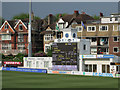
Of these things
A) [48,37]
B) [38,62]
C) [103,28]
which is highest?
[103,28]

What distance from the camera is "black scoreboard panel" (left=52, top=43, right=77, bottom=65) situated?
5816cm

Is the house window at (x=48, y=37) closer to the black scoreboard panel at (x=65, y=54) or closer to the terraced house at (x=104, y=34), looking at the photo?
the terraced house at (x=104, y=34)

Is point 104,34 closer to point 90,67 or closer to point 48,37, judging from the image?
point 48,37

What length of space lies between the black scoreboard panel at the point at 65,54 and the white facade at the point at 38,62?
505 centimetres

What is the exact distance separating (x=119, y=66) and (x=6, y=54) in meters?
45.7

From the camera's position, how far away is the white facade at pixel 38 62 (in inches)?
2568

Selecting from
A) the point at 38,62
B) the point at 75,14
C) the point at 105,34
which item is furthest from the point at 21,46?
the point at 38,62

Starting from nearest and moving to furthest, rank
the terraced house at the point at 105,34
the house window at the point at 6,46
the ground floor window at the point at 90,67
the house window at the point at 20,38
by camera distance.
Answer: the ground floor window at the point at 90,67, the terraced house at the point at 105,34, the house window at the point at 20,38, the house window at the point at 6,46

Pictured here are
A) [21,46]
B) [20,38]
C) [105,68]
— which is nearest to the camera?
[105,68]

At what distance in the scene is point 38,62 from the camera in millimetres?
66812

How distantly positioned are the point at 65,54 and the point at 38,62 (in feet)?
31.9

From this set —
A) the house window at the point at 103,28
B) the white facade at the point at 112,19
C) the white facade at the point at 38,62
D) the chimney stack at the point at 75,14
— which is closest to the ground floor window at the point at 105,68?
the white facade at the point at 38,62

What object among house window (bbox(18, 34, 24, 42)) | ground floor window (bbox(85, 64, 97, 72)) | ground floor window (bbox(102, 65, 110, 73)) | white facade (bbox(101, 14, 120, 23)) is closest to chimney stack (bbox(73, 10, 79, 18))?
white facade (bbox(101, 14, 120, 23))

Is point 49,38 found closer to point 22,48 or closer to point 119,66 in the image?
point 22,48
